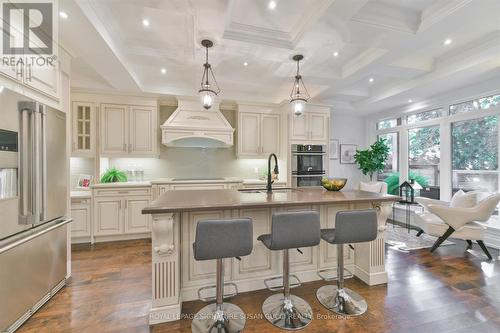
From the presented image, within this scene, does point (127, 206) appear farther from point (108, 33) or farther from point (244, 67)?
point (244, 67)

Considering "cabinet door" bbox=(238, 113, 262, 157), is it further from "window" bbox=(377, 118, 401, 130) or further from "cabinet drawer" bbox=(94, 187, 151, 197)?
"window" bbox=(377, 118, 401, 130)

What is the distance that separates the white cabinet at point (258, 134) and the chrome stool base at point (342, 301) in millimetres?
3034

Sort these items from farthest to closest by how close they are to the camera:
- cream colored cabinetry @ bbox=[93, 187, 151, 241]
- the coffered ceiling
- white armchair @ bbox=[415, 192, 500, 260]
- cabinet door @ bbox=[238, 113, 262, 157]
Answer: cabinet door @ bbox=[238, 113, 262, 157]
cream colored cabinetry @ bbox=[93, 187, 151, 241]
white armchair @ bbox=[415, 192, 500, 260]
the coffered ceiling

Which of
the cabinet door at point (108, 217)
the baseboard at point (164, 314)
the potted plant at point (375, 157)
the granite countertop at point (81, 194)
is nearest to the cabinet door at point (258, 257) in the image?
the baseboard at point (164, 314)

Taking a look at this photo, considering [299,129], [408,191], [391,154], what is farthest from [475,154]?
[299,129]

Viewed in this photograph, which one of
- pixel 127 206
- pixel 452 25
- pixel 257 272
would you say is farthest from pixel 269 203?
pixel 127 206

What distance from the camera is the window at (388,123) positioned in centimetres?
550

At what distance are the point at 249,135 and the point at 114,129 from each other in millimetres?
Result: 2583

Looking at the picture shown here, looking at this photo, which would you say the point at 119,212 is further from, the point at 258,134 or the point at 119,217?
the point at 258,134

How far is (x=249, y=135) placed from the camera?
4.73 m

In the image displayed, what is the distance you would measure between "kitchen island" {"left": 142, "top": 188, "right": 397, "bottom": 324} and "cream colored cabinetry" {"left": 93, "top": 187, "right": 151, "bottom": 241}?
6.30 feet

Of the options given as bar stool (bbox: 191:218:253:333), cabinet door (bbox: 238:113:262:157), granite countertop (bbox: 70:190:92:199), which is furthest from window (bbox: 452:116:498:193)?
granite countertop (bbox: 70:190:92:199)

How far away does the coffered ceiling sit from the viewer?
2.22m

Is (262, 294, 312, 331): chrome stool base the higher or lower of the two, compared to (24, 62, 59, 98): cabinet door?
lower
